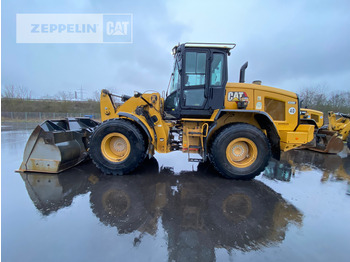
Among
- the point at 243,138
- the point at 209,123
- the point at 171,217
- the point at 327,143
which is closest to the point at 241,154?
the point at 243,138

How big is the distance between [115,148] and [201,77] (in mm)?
2559

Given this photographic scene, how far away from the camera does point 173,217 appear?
2293mm

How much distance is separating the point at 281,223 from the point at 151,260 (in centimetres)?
182

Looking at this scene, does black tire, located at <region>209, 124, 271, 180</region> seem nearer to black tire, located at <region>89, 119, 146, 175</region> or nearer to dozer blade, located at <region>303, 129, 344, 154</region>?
black tire, located at <region>89, 119, 146, 175</region>

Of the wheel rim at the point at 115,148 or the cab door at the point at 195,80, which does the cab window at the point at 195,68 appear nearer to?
the cab door at the point at 195,80

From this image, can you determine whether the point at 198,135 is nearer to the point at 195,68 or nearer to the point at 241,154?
the point at 241,154

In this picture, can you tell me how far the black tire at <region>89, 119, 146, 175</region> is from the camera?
11.6ft

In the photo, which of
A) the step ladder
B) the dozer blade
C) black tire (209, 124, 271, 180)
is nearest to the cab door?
the step ladder

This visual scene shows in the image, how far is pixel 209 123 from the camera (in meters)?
3.76

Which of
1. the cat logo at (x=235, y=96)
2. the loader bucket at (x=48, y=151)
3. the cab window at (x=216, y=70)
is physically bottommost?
the loader bucket at (x=48, y=151)

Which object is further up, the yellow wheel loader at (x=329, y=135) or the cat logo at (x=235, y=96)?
the cat logo at (x=235, y=96)

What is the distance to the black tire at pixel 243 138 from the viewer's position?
3424mm

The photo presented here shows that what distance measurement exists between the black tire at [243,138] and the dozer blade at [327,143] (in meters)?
4.61

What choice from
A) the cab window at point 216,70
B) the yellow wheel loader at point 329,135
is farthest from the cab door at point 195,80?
the yellow wheel loader at point 329,135
